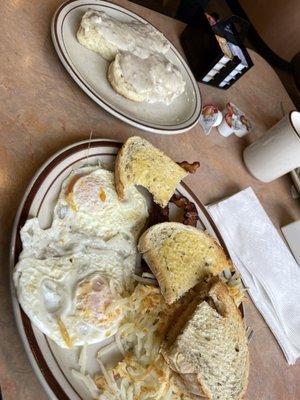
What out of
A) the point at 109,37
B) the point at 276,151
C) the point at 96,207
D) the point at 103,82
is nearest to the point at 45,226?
the point at 96,207

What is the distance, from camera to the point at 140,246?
1225 mm

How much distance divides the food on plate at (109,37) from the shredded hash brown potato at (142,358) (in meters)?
0.90

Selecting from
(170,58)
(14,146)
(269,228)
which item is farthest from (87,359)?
(170,58)

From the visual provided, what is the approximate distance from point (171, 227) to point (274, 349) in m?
0.62

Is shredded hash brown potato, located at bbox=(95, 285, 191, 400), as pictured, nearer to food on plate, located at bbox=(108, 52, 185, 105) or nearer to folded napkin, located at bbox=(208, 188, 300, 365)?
folded napkin, located at bbox=(208, 188, 300, 365)

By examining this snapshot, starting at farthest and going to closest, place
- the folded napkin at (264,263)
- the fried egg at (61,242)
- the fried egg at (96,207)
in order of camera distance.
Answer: the folded napkin at (264,263) < the fried egg at (96,207) < the fried egg at (61,242)

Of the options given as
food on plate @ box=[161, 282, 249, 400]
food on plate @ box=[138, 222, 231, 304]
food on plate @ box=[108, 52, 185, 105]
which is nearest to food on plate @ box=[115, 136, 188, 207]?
food on plate @ box=[138, 222, 231, 304]

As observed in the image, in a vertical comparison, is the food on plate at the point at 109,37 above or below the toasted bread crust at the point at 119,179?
above

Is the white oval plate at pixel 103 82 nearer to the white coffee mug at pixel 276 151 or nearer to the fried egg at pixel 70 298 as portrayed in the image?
the white coffee mug at pixel 276 151

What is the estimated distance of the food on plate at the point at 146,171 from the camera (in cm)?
127

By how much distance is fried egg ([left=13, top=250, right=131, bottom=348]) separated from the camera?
941 mm

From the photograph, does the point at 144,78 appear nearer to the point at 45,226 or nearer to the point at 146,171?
the point at 146,171

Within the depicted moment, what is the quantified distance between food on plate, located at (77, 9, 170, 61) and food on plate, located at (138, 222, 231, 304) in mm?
706

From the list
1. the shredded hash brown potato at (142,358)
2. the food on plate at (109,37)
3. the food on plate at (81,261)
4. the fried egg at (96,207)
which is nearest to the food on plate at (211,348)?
the shredded hash brown potato at (142,358)
